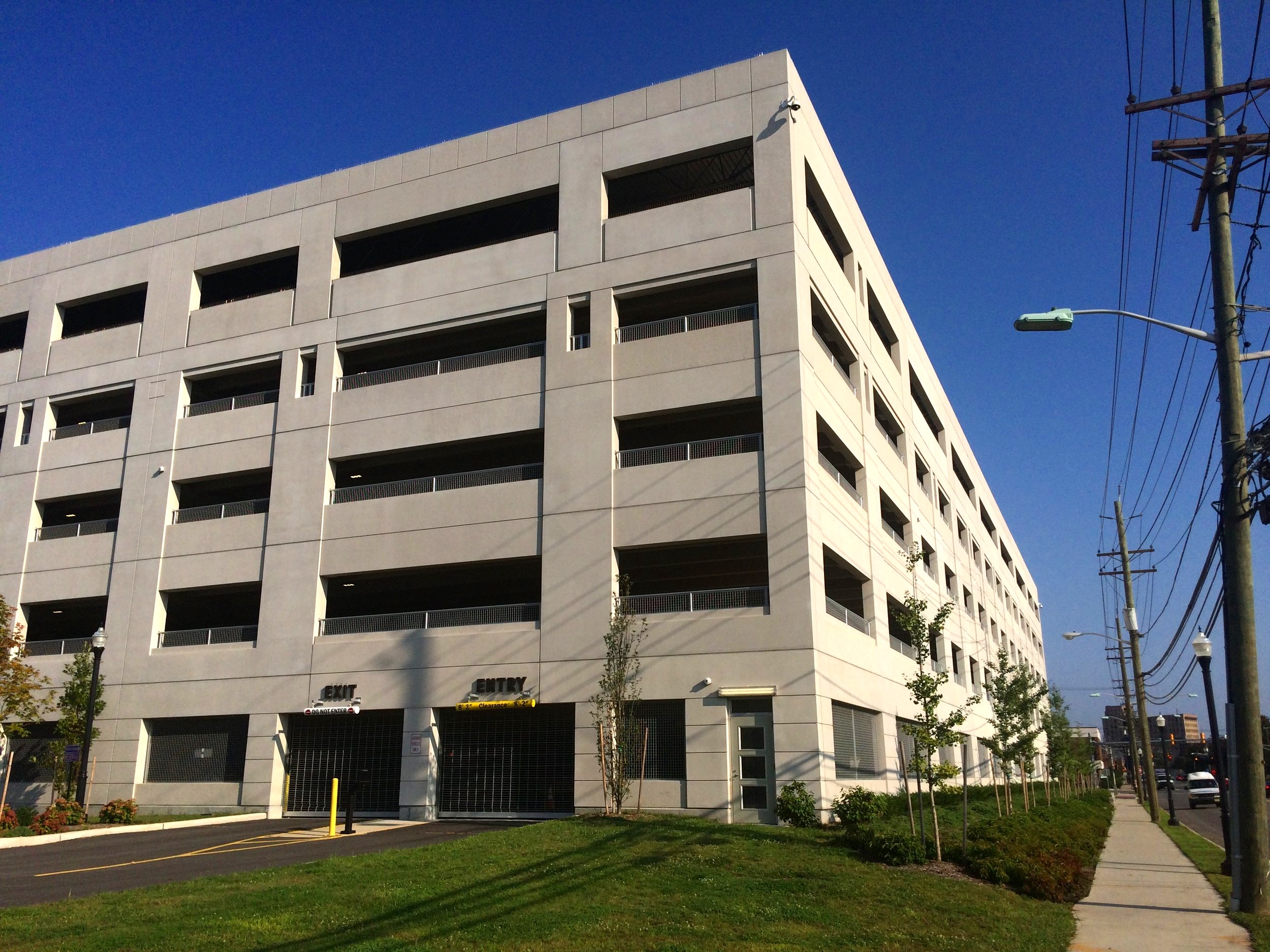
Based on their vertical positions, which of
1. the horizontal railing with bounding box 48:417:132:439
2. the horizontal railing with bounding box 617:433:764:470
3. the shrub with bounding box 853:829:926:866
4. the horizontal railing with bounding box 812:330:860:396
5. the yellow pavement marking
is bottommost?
the yellow pavement marking

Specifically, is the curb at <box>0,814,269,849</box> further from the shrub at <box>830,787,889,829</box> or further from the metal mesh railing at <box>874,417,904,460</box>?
the metal mesh railing at <box>874,417,904,460</box>

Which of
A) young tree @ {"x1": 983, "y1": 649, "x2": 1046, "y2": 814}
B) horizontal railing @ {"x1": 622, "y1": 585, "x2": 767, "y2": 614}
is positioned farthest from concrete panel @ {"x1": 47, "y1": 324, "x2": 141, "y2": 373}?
young tree @ {"x1": 983, "y1": 649, "x2": 1046, "y2": 814}

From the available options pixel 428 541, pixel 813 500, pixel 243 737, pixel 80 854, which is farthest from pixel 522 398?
pixel 80 854

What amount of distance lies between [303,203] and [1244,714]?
32.6 m

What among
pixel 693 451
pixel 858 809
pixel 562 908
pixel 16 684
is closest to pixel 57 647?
Result: pixel 16 684

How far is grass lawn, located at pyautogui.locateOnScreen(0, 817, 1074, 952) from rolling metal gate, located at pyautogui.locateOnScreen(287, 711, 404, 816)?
12555 mm

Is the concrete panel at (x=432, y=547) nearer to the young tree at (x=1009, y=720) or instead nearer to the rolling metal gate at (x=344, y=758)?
the rolling metal gate at (x=344, y=758)

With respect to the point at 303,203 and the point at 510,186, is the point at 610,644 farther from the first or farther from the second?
the point at 303,203

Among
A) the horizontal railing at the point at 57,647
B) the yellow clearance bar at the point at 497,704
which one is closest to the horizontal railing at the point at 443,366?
the yellow clearance bar at the point at 497,704

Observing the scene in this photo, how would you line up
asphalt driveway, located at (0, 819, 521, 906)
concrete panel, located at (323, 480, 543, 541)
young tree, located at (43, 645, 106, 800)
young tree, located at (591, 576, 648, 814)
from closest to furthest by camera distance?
asphalt driveway, located at (0, 819, 521, 906) → young tree, located at (591, 576, 648, 814) → concrete panel, located at (323, 480, 543, 541) → young tree, located at (43, 645, 106, 800)

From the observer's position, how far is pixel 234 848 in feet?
72.4

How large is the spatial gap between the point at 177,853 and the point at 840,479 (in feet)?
67.9

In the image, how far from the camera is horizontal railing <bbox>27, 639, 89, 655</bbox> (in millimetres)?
36375

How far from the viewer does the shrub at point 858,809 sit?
22141 mm
